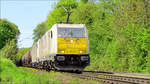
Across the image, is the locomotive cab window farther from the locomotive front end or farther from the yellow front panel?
the yellow front panel

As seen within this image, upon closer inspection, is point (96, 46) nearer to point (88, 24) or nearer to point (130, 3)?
point (88, 24)

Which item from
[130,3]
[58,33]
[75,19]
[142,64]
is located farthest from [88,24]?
[58,33]

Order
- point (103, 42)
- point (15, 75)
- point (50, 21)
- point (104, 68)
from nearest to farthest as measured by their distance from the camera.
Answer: point (15, 75) → point (104, 68) → point (103, 42) → point (50, 21)

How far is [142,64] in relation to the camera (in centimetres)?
1967

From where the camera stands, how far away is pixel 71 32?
674 inches

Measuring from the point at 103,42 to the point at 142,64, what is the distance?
10127 mm

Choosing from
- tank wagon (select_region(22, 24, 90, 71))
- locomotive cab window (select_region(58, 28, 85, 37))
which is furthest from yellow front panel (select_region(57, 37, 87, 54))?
locomotive cab window (select_region(58, 28, 85, 37))

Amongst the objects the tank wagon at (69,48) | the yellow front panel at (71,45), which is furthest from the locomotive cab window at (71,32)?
the yellow front panel at (71,45)

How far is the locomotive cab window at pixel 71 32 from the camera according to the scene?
55.6ft

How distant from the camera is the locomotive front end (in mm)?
16500

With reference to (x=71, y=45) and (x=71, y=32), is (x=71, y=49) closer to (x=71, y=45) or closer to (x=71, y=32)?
(x=71, y=45)

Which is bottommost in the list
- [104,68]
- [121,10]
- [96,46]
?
[104,68]

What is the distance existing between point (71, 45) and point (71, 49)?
10.2 inches

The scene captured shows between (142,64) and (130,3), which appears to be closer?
(142,64)
